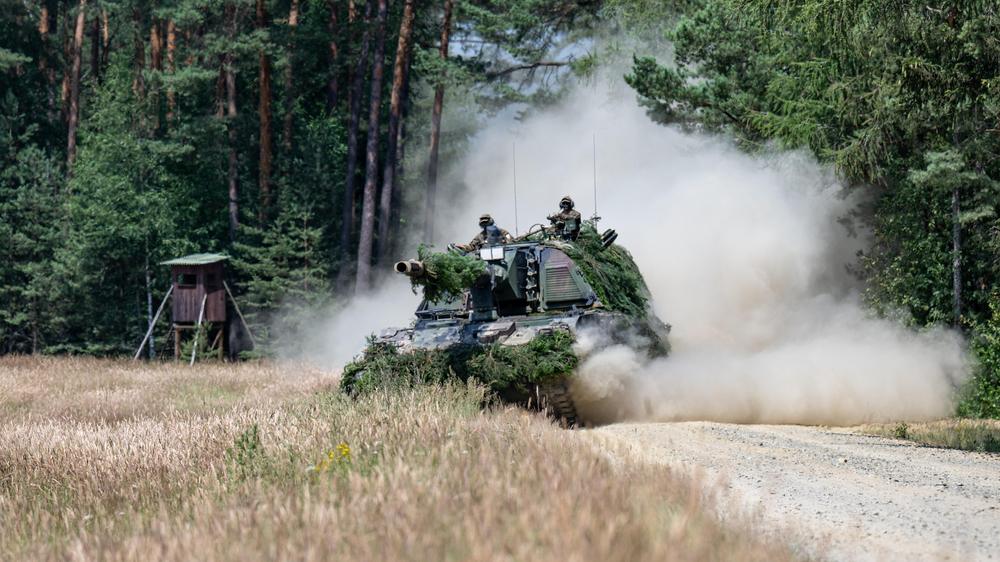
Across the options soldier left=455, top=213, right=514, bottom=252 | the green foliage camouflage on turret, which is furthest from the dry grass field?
soldier left=455, top=213, right=514, bottom=252

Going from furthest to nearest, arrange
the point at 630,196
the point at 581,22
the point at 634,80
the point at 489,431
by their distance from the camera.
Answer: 1. the point at 581,22
2. the point at 630,196
3. the point at 634,80
4. the point at 489,431

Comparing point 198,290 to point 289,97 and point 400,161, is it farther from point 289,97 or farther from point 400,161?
point 400,161

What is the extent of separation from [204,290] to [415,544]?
2494 centimetres

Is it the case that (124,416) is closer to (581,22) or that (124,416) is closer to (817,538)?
(817,538)

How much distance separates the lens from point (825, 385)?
16.3m

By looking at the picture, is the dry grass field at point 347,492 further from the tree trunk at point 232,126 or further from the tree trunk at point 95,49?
the tree trunk at point 95,49

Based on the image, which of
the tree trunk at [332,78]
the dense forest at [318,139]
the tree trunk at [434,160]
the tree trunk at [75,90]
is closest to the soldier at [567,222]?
the dense forest at [318,139]

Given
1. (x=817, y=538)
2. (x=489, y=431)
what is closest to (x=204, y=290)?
(x=489, y=431)

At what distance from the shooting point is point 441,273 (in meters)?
12.3

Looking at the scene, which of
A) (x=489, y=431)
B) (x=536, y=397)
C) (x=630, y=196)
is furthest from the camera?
(x=630, y=196)

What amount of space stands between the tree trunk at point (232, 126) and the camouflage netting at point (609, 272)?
18559 mm

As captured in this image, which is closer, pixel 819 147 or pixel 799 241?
pixel 819 147

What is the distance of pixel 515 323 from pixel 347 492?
7.54m

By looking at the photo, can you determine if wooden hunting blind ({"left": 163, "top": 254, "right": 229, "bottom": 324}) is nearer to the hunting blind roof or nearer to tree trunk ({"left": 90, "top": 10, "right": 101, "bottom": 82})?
the hunting blind roof
